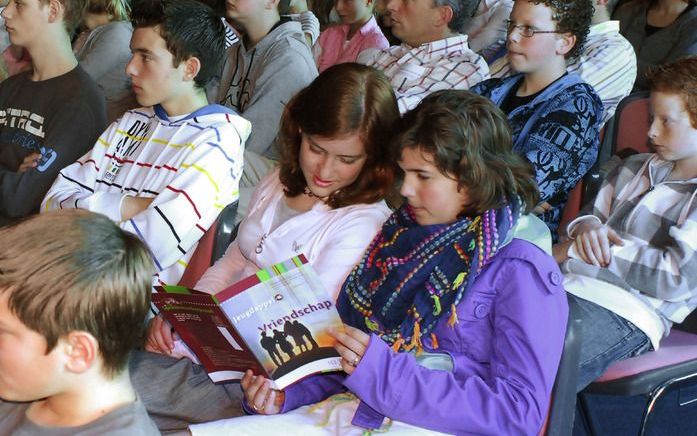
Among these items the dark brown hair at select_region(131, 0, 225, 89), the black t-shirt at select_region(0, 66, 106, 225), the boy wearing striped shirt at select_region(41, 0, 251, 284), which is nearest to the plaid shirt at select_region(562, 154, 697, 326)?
the boy wearing striped shirt at select_region(41, 0, 251, 284)

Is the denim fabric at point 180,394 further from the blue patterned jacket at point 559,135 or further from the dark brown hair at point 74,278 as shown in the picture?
the blue patterned jacket at point 559,135

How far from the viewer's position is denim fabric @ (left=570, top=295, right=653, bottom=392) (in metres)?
2.02

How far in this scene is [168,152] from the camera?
2289 mm

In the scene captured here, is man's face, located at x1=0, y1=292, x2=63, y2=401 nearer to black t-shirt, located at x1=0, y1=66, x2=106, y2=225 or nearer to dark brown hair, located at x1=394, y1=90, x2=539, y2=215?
dark brown hair, located at x1=394, y1=90, x2=539, y2=215

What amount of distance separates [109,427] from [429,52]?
88.0 inches

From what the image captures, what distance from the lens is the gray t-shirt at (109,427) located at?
1273mm

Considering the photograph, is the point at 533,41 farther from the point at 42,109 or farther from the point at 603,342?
the point at 42,109

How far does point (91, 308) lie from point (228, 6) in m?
2.40

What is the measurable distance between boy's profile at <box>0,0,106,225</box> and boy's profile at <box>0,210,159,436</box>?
4.86 ft

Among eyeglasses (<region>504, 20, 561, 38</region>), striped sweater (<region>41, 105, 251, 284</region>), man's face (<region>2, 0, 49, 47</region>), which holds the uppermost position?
man's face (<region>2, 0, 49, 47</region>)

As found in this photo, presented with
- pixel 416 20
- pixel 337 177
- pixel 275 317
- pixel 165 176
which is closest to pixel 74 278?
pixel 275 317

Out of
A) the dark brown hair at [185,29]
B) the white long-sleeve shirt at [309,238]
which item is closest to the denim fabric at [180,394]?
the white long-sleeve shirt at [309,238]

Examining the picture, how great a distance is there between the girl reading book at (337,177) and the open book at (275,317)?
Answer: 278mm

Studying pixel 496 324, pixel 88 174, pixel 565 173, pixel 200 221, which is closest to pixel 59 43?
pixel 88 174
